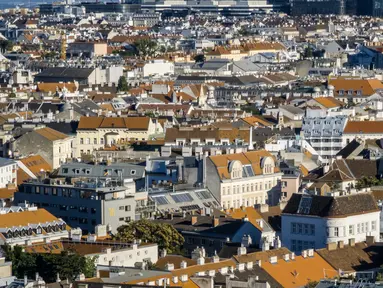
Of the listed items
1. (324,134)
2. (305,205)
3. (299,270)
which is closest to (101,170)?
(305,205)

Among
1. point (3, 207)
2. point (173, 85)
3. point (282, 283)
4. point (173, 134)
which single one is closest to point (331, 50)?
point (173, 85)

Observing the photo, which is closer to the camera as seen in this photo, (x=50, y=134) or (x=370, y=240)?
(x=370, y=240)

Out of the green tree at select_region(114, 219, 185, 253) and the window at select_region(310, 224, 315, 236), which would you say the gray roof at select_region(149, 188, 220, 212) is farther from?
the window at select_region(310, 224, 315, 236)

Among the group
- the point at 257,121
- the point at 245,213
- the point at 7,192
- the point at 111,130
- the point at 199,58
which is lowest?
the point at 199,58

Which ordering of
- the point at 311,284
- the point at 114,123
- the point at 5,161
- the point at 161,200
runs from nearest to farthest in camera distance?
the point at 311,284 → the point at 161,200 → the point at 5,161 → the point at 114,123

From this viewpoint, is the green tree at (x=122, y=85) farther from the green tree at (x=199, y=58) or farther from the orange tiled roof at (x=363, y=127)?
the orange tiled roof at (x=363, y=127)

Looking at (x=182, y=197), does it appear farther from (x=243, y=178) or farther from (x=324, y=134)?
(x=324, y=134)
